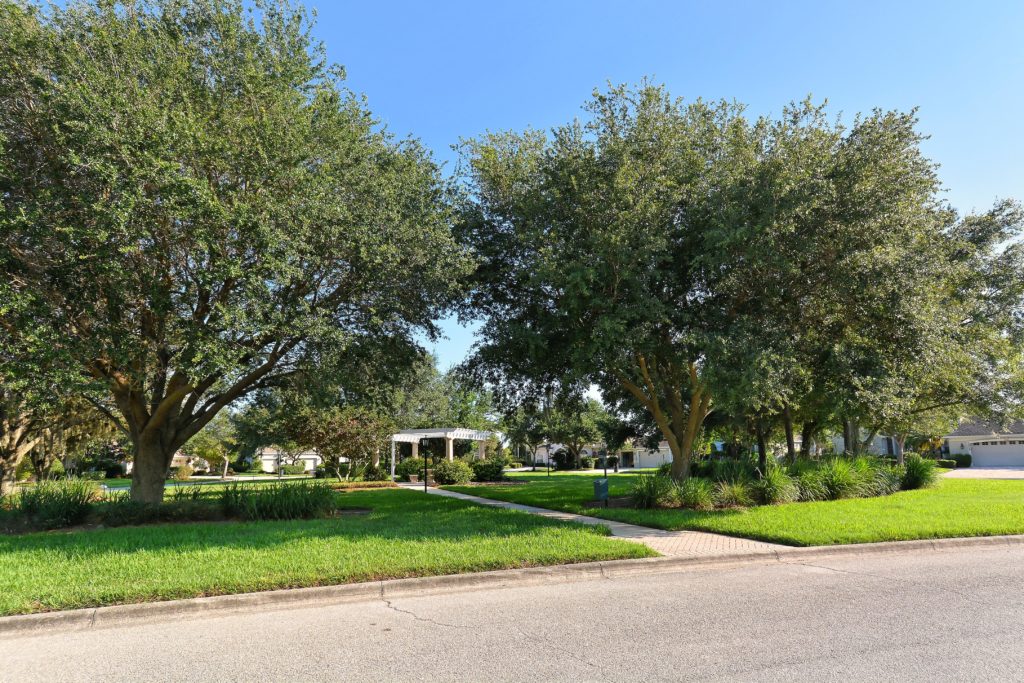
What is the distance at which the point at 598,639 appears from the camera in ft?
17.7

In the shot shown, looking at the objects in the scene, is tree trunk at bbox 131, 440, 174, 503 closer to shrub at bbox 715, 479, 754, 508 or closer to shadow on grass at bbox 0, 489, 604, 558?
shadow on grass at bbox 0, 489, 604, 558

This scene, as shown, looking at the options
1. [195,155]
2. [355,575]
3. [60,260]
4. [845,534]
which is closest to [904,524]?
[845,534]

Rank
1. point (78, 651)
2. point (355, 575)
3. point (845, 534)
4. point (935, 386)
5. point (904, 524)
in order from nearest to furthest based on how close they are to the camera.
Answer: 1. point (78, 651)
2. point (355, 575)
3. point (845, 534)
4. point (904, 524)
5. point (935, 386)

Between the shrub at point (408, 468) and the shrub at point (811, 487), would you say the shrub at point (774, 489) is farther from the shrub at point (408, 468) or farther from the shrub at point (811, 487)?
the shrub at point (408, 468)

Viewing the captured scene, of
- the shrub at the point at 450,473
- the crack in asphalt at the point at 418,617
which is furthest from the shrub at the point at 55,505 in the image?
the shrub at the point at 450,473

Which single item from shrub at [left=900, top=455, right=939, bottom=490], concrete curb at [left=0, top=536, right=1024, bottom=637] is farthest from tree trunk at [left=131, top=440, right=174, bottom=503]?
shrub at [left=900, top=455, right=939, bottom=490]

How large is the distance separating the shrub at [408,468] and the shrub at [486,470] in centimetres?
273

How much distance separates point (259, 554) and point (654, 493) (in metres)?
9.36

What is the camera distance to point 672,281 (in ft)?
45.2

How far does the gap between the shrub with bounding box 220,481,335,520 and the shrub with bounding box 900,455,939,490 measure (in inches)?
713

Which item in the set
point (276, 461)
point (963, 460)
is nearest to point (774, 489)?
point (963, 460)

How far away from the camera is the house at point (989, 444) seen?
46.8 m

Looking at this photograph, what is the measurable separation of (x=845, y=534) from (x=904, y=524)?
6.24 feet

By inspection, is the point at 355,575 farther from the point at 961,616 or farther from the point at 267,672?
the point at 961,616
